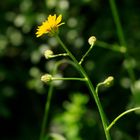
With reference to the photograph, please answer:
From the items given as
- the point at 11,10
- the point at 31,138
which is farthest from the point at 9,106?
the point at 11,10

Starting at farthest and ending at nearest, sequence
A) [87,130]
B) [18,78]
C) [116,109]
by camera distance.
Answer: [18,78] → [116,109] → [87,130]

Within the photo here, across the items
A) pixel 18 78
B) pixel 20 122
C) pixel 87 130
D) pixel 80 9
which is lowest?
pixel 87 130

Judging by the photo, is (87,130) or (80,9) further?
(80,9)

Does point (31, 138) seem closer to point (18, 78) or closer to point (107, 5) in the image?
point (18, 78)

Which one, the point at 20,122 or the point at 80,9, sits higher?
the point at 80,9

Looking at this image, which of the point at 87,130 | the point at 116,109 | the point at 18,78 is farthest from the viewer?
the point at 18,78

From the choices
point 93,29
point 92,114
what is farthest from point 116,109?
point 93,29
